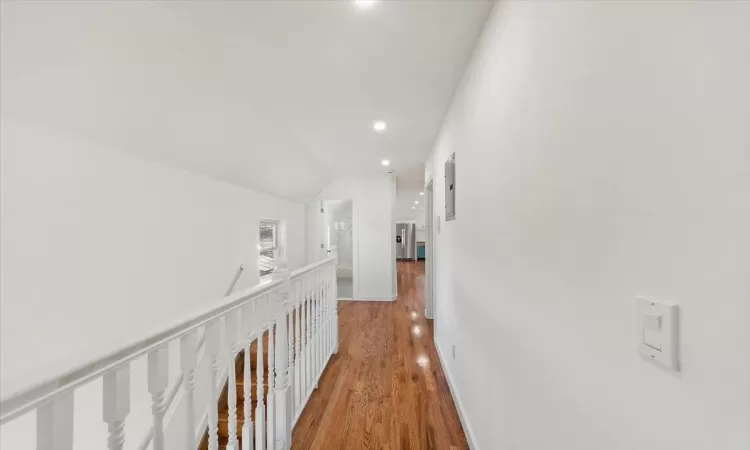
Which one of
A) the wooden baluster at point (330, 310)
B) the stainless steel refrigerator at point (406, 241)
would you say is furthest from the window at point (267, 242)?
the stainless steel refrigerator at point (406, 241)

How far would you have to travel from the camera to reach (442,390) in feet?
7.89

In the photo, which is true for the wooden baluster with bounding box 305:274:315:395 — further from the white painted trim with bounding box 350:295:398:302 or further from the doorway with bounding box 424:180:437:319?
the white painted trim with bounding box 350:295:398:302

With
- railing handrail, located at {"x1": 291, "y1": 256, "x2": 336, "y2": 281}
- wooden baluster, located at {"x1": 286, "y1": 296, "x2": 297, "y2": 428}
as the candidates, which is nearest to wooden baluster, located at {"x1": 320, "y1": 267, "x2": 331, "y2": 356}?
railing handrail, located at {"x1": 291, "y1": 256, "x2": 336, "y2": 281}

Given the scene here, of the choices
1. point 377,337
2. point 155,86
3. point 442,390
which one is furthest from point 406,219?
point 155,86

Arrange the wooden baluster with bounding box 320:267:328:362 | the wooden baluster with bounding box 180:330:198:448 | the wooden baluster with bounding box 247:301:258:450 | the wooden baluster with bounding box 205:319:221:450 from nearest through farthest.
Result: the wooden baluster with bounding box 180:330:198:448
the wooden baluster with bounding box 205:319:221:450
the wooden baluster with bounding box 247:301:258:450
the wooden baluster with bounding box 320:267:328:362

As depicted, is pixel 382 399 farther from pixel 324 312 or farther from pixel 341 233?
pixel 341 233

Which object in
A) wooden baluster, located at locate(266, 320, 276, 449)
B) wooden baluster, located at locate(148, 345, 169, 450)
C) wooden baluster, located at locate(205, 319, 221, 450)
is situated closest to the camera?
wooden baluster, located at locate(148, 345, 169, 450)

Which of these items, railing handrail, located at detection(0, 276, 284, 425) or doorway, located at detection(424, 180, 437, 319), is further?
doorway, located at detection(424, 180, 437, 319)

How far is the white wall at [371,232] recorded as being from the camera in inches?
211

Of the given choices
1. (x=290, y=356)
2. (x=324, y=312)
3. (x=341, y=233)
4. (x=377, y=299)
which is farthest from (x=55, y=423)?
(x=341, y=233)

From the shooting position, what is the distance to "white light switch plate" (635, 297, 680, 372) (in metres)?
0.48

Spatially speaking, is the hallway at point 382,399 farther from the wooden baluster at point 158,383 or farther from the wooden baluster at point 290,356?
the wooden baluster at point 158,383

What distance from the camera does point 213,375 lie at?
108cm

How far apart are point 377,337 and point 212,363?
2.78m
